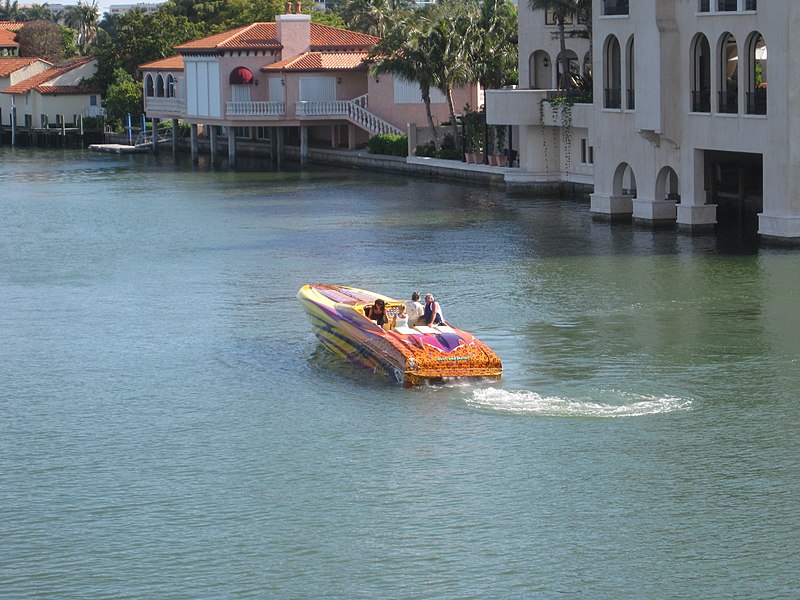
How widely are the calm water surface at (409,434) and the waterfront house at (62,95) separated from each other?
65.1 meters

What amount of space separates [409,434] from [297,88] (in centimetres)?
5951

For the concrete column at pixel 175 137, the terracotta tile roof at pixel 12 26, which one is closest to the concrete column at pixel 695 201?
the concrete column at pixel 175 137

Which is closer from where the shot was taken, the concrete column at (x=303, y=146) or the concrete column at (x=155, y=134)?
the concrete column at (x=303, y=146)

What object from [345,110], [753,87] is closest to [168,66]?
[345,110]

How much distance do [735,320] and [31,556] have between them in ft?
59.5

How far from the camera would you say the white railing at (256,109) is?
81.4 meters

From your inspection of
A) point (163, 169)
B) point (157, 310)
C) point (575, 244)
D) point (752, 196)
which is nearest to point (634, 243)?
point (575, 244)

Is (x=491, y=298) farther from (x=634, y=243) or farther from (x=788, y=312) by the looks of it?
(x=634, y=243)

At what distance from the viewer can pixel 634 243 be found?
44.8 m

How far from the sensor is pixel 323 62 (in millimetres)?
81562

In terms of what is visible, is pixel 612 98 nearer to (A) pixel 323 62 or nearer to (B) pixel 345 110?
(B) pixel 345 110

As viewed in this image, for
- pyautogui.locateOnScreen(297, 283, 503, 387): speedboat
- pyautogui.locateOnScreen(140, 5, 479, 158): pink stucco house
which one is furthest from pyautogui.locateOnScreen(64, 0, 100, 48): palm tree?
pyautogui.locateOnScreen(297, 283, 503, 387): speedboat

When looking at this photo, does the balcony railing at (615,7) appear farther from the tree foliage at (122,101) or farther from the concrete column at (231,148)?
the tree foliage at (122,101)

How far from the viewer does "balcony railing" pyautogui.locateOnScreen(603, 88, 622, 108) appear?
1937 inches
